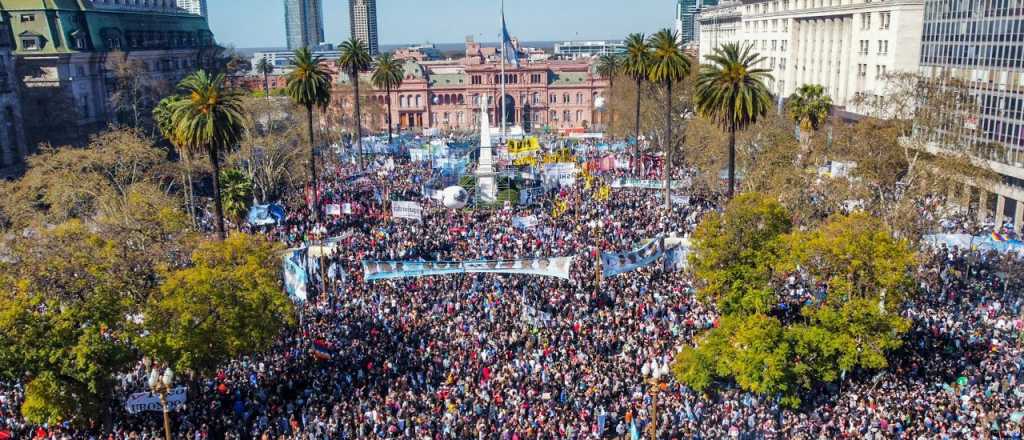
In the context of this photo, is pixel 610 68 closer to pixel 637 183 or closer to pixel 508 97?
pixel 508 97

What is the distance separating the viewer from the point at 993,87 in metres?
53.4

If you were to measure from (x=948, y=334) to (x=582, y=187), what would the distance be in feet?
117

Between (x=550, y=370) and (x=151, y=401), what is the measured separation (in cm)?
1428

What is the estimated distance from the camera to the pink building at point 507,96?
5418 inches

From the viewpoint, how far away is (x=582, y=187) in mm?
65875

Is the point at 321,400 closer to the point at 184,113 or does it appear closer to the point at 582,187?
the point at 184,113

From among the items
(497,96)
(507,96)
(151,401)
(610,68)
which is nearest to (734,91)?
(151,401)

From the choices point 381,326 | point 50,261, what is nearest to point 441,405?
point 381,326

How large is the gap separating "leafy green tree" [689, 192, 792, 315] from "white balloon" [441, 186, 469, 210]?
92.1ft

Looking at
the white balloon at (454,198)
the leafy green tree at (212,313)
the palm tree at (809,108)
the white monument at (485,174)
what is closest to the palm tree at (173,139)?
the white balloon at (454,198)

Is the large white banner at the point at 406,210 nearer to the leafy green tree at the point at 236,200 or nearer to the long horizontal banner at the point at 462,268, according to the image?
the leafy green tree at the point at 236,200

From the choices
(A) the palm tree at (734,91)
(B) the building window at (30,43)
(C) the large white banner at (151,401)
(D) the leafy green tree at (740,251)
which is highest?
(B) the building window at (30,43)

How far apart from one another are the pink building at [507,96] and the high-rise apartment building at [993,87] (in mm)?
81509

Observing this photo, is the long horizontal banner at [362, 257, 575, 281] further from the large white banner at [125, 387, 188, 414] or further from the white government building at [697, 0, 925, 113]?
the white government building at [697, 0, 925, 113]
